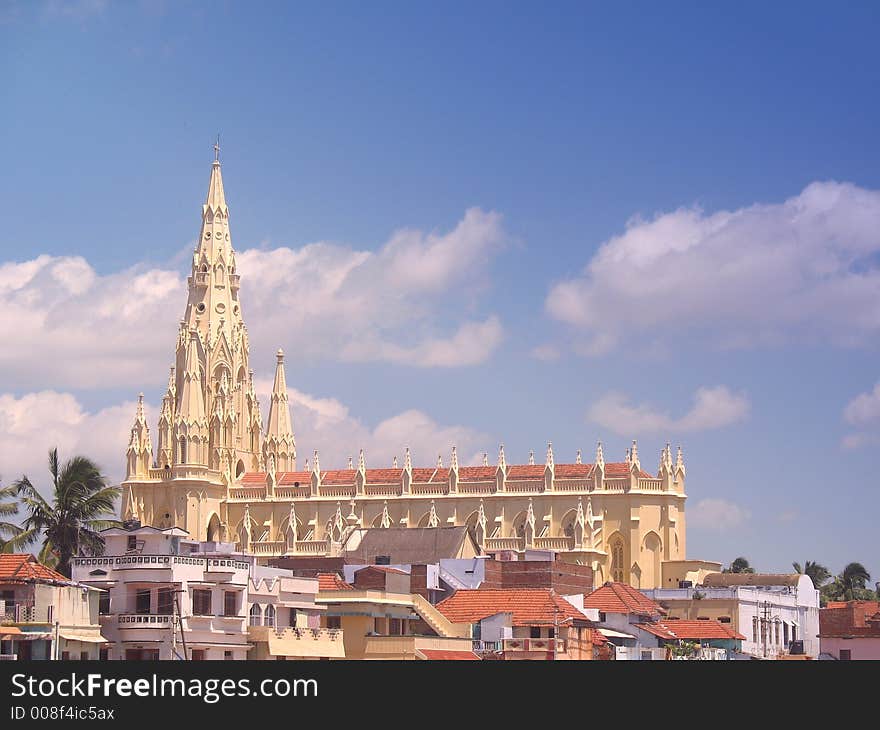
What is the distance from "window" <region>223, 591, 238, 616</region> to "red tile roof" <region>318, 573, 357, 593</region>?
21.4 ft

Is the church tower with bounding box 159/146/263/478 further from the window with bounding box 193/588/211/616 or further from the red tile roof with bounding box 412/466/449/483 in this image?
the window with bounding box 193/588/211/616

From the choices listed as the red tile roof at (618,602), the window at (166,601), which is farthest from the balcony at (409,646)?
the red tile roof at (618,602)

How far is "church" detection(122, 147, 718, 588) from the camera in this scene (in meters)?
133

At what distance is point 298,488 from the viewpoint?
5787 inches

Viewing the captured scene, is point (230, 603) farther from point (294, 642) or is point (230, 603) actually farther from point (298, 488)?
point (298, 488)

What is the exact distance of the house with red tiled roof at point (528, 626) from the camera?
73.7 metres

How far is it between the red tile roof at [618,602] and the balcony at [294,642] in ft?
56.5

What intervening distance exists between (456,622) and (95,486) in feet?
62.5

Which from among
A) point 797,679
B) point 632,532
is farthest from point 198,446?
point 797,679

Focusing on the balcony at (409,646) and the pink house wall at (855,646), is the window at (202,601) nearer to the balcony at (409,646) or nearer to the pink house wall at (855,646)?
the balcony at (409,646)

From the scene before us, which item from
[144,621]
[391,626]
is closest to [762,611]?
[391,626]

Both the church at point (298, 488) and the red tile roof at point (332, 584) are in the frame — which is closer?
the red tile roof at point (332, 584)

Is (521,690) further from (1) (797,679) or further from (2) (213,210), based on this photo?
(2) (213,210)

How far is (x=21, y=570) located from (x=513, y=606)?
20.2 meters
